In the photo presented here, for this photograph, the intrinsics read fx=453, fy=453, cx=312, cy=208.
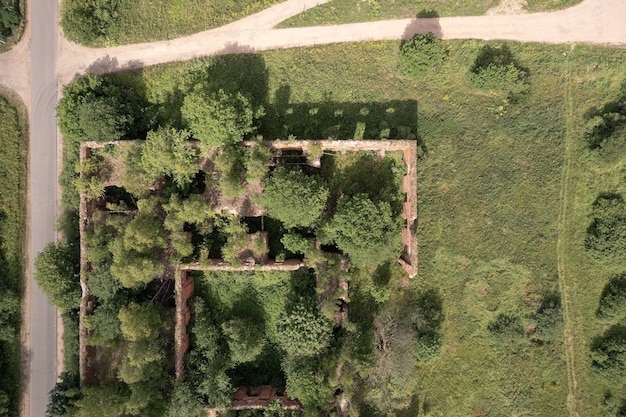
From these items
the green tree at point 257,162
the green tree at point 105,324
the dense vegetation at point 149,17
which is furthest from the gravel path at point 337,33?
the green tree at point 105,324

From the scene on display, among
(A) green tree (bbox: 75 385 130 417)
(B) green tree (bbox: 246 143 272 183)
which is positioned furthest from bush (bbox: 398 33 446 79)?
(A) green tree (bbox: 75 385 130 417)

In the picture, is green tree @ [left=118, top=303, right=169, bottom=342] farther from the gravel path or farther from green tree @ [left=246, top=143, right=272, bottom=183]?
the gravel path

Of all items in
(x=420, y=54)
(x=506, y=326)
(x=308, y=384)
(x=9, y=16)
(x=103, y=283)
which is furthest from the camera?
(x=9, y=16)

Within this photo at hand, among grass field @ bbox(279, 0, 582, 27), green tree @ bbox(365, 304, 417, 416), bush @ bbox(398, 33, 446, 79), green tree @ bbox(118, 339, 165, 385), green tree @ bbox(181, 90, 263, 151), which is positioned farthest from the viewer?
grass field @ bbox(279, 0, 582, 27)

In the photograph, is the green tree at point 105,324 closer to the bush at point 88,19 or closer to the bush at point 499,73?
the bush at point 88,19

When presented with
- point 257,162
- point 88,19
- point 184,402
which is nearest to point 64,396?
point 184,402

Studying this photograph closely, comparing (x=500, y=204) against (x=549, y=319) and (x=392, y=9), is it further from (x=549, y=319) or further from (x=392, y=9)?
(x=392, y=9)
